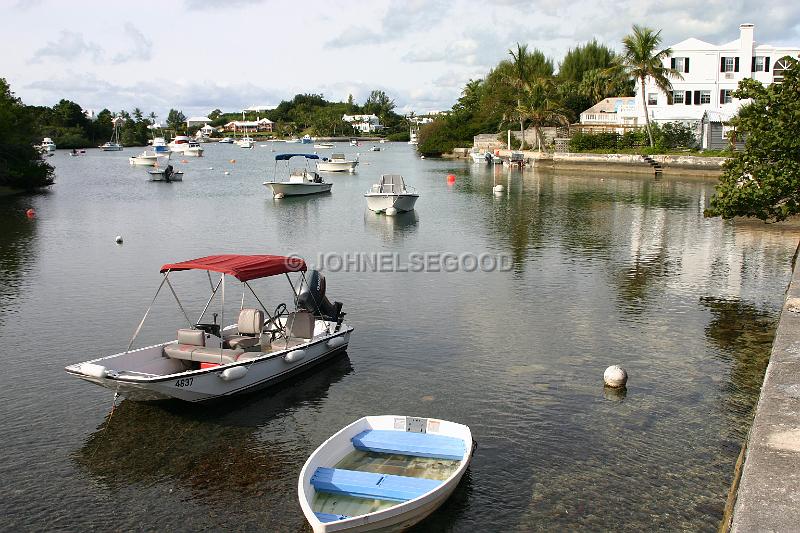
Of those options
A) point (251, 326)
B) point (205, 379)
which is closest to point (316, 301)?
point (251, 326)

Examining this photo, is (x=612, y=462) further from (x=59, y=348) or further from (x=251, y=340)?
(x=59, y=348)

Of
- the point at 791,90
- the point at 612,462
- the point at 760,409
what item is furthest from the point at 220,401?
the point at 791,90

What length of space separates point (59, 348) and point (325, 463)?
1101 centimetres

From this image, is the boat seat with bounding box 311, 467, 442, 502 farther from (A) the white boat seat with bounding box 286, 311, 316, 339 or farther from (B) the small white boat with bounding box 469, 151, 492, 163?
(B) the small white boat with bounding box 469, 151, 492, 163

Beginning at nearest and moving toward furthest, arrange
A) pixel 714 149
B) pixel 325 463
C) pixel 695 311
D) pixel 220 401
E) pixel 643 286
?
pixel 325 463 → pixel 220 401 → pixel 695 311 → pixel 643 286 → pixel 714 149

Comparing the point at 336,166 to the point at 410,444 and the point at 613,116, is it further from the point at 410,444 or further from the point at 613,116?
the point at 410,444

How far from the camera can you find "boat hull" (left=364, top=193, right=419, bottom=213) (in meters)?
45.5

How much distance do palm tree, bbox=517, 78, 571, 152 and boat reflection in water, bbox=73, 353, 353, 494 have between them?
84.6m

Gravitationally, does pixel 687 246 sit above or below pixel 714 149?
below

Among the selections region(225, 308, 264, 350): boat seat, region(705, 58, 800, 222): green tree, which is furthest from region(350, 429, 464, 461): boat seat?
region(705, 58, 800, 222): green tree

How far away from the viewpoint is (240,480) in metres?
12.7

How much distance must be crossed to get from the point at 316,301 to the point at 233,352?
3453 mm

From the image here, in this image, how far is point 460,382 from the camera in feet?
55.7

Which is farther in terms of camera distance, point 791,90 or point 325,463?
point 791,90
